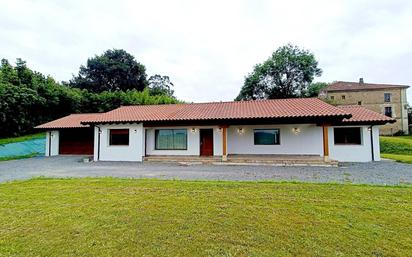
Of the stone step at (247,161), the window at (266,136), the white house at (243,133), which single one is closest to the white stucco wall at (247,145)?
the white house at (243,133)

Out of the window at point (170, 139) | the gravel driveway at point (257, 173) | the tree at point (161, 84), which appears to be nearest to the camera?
the gravel driveway at point (257, 173)

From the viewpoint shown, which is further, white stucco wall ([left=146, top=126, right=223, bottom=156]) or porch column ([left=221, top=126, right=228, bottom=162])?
white stucco wall ([left=146, top=126, right=223, bottom=156])

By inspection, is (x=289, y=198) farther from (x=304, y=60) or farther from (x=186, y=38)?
(x=304, y=60)

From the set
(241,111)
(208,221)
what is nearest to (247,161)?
(241,111)

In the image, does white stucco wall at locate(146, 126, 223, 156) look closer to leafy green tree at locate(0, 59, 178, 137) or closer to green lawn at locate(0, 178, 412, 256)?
green lawn at locate(0, 178, 412, 256)

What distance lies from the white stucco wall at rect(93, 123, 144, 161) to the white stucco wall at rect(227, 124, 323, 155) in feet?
18.5

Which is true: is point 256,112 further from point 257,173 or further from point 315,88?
point 315,88

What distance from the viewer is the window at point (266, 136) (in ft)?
45.4

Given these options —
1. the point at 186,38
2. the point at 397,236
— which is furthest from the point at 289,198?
the point at 186,38

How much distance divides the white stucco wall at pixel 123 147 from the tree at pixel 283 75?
2514 centimetres

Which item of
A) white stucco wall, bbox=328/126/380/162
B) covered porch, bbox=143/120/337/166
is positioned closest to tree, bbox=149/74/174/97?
covered porch, bbox=143/120/337/166

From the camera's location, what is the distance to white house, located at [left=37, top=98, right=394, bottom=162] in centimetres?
1285

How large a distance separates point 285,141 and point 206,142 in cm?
477

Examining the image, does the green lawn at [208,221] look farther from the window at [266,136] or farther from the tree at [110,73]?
the tree at [110,73]
